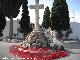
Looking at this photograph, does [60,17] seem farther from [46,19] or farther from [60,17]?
[46,19]

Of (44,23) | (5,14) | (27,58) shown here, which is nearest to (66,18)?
(44,23)

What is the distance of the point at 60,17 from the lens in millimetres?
53938

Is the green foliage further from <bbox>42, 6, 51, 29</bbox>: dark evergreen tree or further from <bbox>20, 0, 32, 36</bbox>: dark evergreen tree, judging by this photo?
<bbox>42, 6, 51, 29</bbox>: dark evergreen tree

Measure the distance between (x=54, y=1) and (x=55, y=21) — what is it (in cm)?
491

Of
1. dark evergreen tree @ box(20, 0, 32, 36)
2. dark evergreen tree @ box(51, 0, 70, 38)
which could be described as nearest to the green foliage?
dark evergreen tree @ box(51, 0, 70, 38)

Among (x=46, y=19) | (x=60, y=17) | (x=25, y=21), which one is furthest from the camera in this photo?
(x=46, y=19)

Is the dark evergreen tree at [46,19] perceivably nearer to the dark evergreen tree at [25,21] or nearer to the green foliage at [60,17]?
the dark evergreen tree at [25,21]

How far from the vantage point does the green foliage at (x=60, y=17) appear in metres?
53.9

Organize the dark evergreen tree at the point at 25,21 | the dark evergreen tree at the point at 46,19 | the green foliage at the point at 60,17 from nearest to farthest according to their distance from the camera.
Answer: the green foliage at the point at 60,17, the dark evergreen tree at the point at 25,21, the dark evergreen tree at the point at 46,19

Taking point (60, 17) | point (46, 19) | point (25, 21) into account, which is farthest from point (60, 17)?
point (46, 19)

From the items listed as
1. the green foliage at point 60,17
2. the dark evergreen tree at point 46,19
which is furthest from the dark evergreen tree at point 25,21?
the green foliage at point 60,17

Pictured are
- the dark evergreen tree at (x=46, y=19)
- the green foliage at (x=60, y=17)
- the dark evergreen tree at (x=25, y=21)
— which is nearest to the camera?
the green foliage at (x=60, y=17)

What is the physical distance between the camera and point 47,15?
222 ft

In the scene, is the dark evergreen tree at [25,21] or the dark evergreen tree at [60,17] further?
the dark evergreen tree at [25,21]
